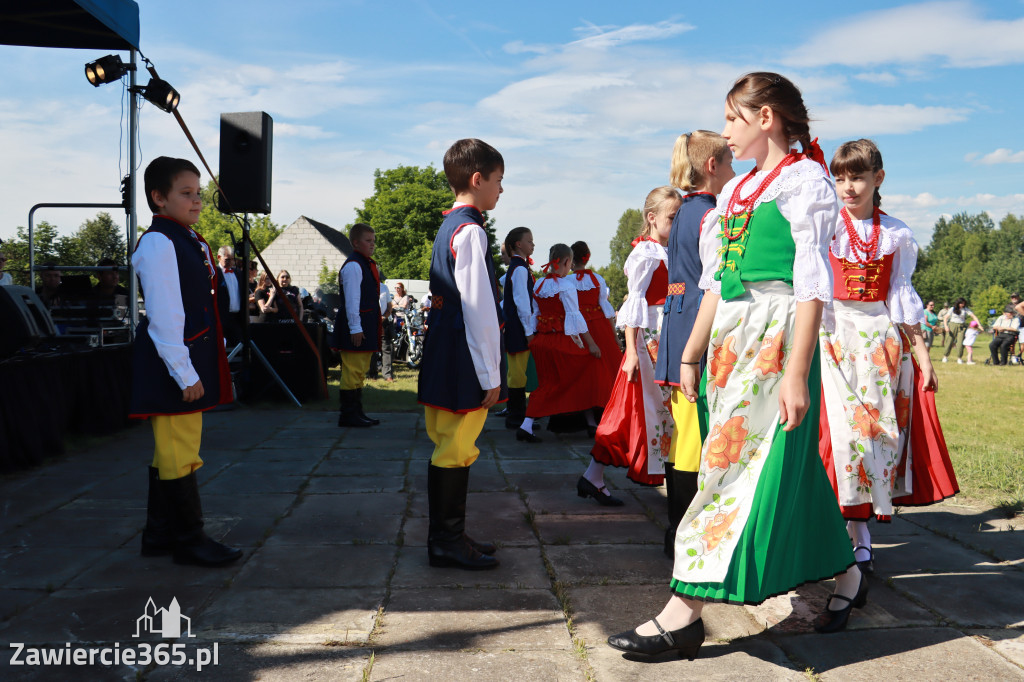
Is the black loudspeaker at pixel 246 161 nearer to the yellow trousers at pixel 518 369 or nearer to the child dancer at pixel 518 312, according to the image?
the child dancer at pixel 518 312

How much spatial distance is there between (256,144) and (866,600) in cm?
775

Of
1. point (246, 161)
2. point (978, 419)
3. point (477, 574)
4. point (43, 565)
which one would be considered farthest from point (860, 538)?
point (246, 161)

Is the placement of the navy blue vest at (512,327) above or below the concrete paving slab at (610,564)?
above

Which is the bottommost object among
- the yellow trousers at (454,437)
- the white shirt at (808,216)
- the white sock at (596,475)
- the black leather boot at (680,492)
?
the white sock at (596,475)

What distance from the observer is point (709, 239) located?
2.79 meters

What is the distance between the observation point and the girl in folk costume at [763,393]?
90.9 inches

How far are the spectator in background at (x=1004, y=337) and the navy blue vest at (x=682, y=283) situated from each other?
21.1 meters

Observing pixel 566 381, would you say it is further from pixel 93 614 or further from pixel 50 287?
pixel 50 287

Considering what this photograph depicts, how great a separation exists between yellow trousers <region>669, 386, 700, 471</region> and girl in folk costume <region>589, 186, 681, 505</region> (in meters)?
0.61

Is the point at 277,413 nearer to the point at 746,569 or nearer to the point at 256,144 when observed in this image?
the point at 256,144

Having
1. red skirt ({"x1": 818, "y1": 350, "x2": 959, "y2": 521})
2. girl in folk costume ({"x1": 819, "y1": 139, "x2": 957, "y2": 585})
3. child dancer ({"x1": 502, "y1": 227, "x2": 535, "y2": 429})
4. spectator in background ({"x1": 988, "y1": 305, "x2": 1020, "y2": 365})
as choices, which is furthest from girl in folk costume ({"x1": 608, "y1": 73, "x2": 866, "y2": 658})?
spectator in background ({"x1": 988, "y1": 305, "x2": 1020, "y2": 365})

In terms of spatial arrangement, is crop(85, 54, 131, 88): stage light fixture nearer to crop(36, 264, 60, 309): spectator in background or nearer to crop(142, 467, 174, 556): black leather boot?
crop(36, 264, 60, 309): spectator in background

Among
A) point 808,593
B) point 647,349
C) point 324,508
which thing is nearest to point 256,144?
point 324,508

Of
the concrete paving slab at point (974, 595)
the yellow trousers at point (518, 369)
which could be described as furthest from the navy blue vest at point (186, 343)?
the yellow trousers at point (518, 369)
